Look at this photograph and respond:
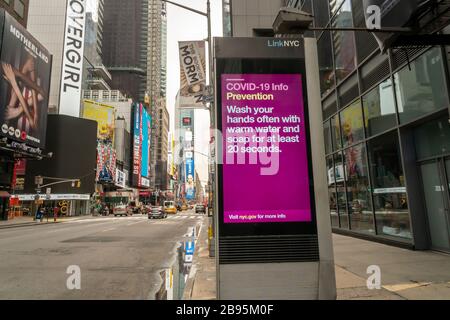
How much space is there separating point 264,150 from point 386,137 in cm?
829

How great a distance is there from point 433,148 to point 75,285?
A: 33.4 feet

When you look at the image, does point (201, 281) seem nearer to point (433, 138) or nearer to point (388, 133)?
point (433, 138)

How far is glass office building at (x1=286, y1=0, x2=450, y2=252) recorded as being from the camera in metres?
9.65

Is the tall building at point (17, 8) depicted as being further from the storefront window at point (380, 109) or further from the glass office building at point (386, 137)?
the storefront window at point (380, 109)

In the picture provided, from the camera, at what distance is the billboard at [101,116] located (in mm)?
89188

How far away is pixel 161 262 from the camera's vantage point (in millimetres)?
10039

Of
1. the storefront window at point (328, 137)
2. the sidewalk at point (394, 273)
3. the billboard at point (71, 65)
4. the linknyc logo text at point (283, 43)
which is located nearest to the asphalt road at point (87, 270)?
the sidewalk at point (394, 273)

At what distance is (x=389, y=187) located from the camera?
11.7 m

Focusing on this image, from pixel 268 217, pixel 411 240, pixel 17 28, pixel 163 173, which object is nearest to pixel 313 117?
pixel 268 217

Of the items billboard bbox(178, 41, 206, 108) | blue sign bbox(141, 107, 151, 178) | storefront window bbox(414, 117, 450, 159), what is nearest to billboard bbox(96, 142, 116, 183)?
blue sign bbox(141, 107, 151, 178)

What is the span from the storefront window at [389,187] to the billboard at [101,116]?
84.4 meters

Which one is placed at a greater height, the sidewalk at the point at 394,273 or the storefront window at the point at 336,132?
the storefront window at the point at 336,132

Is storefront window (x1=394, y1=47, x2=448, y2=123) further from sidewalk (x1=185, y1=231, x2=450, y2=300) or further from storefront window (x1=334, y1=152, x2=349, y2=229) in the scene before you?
storefront window (x1=334, y1=152, x2=349, y2=229)

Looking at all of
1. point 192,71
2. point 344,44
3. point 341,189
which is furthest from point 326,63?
point 192,71
